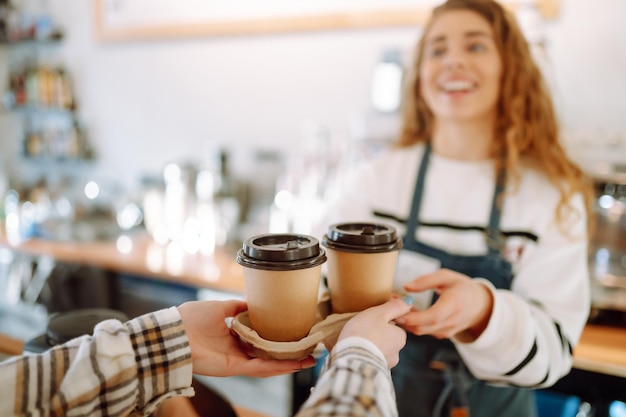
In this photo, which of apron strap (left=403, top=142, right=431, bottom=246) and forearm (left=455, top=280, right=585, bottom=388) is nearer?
forearm (left=455, top=280, right=585, bottom=388)

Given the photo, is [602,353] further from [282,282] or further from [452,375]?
[282,282]

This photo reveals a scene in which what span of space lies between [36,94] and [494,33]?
116 inches

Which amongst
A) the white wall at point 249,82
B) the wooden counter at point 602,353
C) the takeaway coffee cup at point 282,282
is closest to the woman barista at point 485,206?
the wooden counter at point 602,353

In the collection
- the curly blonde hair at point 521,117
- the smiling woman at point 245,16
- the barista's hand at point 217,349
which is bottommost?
the barista's hand at point 217,349

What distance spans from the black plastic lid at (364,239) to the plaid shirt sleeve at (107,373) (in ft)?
0.94

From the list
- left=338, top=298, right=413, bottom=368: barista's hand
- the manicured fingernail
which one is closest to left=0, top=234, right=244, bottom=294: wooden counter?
the manicured fingernail

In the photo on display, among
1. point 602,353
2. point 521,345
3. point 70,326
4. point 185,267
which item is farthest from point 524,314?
point 185,267

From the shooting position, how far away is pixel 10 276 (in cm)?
266

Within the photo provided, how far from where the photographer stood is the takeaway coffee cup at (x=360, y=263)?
0.78m

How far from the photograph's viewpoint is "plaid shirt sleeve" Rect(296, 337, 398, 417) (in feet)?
1.86

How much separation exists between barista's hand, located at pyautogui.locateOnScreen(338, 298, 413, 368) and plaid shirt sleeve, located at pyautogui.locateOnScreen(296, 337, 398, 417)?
29mm

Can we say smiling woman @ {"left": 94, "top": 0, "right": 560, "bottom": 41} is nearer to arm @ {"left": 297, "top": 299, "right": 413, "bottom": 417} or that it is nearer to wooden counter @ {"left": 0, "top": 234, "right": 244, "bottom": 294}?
wooden counter @ {"left": 0, "top": 234, "right": 244, "bottom": 294}

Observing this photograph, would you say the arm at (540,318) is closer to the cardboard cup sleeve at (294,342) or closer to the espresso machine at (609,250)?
the cardboard cup sleeve at (294,342)

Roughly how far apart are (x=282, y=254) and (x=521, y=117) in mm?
914
